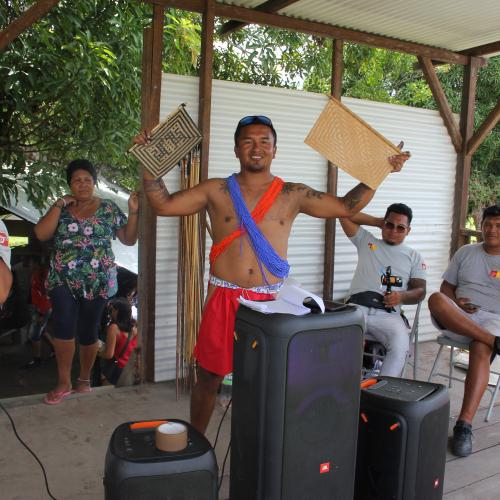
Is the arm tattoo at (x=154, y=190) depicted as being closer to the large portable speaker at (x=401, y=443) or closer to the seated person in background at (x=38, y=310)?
the large portable speaker at (x=401, y=443)

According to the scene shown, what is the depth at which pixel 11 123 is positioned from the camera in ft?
14.5

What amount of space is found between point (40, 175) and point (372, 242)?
2399 millimetres

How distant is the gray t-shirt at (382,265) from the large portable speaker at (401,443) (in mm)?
A: 1449

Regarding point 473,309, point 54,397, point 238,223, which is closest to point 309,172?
point 473,309

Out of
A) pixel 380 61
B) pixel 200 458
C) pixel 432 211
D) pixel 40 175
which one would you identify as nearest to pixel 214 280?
pixel 200 458

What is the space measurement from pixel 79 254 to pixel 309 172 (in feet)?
6.12

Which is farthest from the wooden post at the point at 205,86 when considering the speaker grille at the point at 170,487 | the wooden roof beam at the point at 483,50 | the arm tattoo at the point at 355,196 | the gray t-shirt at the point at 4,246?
the wooden roof beam at the point at 483,50

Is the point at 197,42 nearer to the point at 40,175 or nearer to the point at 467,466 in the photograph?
the point at 40,175

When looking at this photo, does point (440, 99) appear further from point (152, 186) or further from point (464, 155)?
point (152, 186)

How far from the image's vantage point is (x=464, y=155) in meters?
5.12

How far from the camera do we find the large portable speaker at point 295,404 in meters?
1.80

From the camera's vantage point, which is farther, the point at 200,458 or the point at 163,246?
the point at 163,246

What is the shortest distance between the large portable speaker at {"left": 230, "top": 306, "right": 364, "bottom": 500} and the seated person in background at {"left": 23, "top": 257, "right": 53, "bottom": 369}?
10.6 feet

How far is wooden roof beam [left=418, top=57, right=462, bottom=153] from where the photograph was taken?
4871 mm
